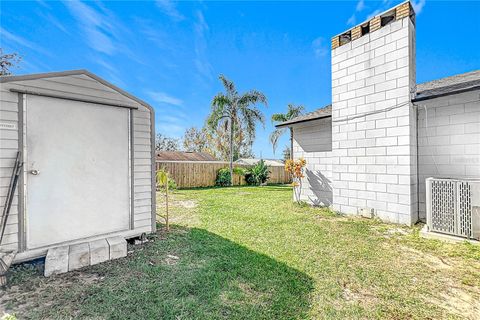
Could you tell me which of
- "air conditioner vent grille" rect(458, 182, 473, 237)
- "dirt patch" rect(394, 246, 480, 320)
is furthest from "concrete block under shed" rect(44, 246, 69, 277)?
"air conditioner vent grille" rect(458, 182, 473, 237)

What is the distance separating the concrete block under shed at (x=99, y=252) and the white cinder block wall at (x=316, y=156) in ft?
18.2

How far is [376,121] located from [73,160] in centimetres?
591

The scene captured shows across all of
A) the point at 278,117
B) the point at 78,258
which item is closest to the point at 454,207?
the point at 78,258

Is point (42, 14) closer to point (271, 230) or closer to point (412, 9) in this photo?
point (271, 230)

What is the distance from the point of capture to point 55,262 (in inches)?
101

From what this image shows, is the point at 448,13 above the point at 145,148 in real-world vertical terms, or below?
above

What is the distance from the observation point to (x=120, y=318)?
1754 millimetres

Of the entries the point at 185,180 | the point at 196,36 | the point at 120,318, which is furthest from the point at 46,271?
the point at 185,180

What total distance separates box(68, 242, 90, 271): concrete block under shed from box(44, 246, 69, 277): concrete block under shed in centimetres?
5

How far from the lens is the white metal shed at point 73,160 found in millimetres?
2666

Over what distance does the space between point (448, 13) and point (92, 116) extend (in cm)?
961

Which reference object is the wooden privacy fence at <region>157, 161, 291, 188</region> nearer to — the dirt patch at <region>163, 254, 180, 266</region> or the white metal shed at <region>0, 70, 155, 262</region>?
the white metal shed at <region>0, 70, 155, 262</region>

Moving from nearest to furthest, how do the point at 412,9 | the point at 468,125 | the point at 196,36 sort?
the point at 468,125
the point at 412,9
the point at 196,36

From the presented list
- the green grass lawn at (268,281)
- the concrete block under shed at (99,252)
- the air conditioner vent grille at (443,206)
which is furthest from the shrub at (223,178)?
the air conditioner vent grille at (443,206)
